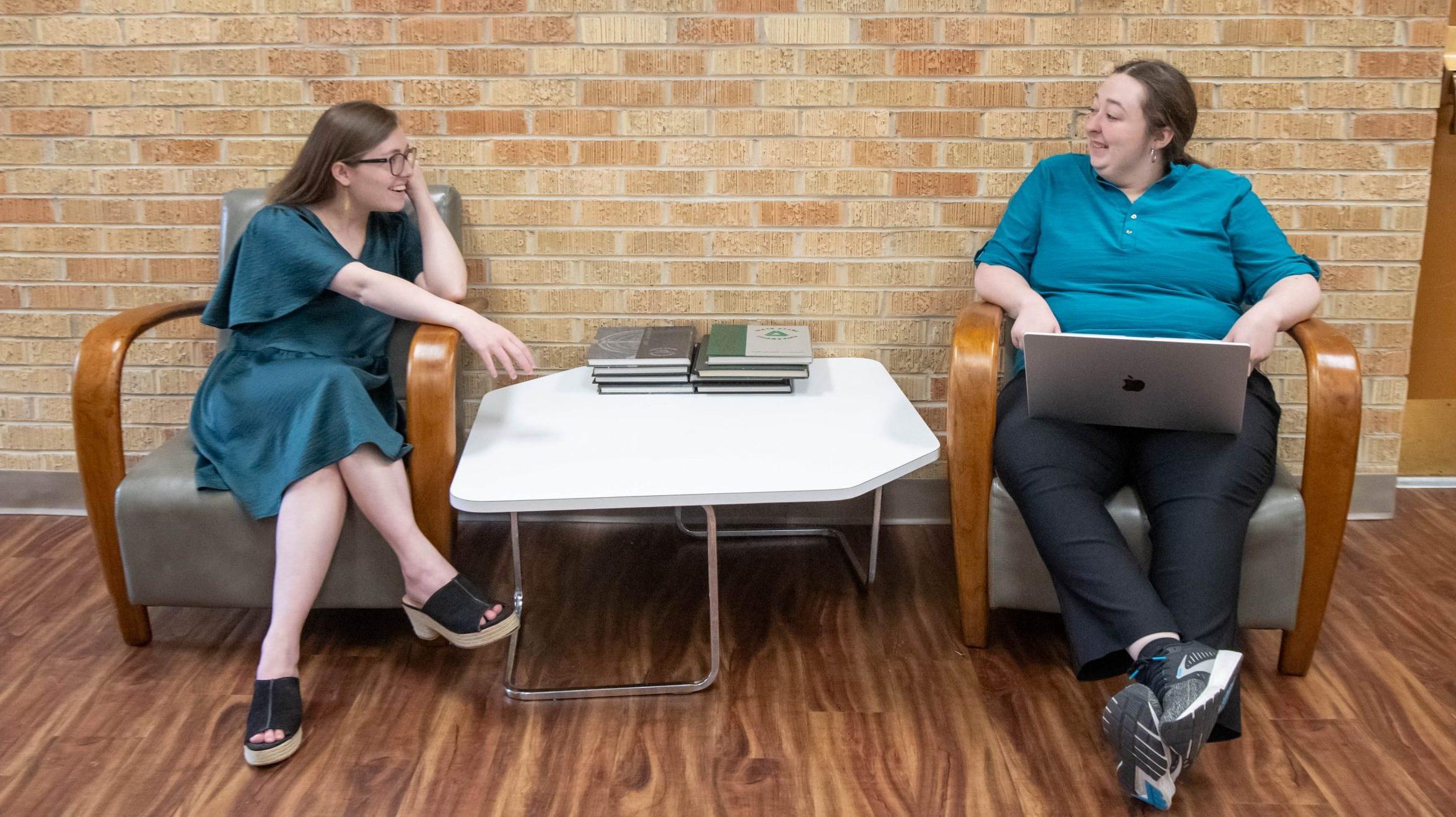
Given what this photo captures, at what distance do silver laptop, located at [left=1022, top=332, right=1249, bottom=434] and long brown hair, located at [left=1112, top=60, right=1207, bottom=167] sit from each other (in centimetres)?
57

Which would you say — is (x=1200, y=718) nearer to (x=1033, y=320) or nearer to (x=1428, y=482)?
(x=1033, y=320)

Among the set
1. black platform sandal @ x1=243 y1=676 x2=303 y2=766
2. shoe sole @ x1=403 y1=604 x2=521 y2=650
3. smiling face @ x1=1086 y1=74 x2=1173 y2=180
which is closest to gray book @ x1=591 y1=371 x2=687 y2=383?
shoe sole @ x1=403 y1=604 x2=521 y2=650

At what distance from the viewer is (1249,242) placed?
90.5 inches

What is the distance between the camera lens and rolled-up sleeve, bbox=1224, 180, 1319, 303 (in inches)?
89.3

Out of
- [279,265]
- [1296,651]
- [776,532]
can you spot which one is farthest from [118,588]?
[1296,651]

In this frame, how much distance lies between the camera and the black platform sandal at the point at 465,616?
2.05 metres

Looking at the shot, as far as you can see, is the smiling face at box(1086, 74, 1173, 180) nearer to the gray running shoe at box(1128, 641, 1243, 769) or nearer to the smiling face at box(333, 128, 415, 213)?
the gray running shoe at box(1128, 641, 1243, 769)

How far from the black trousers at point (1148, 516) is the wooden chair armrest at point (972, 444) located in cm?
5

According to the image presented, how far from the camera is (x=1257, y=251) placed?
2.29 metres

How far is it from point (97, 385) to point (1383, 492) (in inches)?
114

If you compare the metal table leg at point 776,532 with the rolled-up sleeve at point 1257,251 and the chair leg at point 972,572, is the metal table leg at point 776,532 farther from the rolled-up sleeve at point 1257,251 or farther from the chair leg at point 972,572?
the rolled-up sleeve at point 1257,251

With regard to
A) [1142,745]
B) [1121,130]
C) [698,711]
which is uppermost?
[1121,130]

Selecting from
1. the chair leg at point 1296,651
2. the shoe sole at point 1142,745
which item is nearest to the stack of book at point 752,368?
the shoe sole at point 1142,745

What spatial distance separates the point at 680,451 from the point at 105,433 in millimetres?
1071
